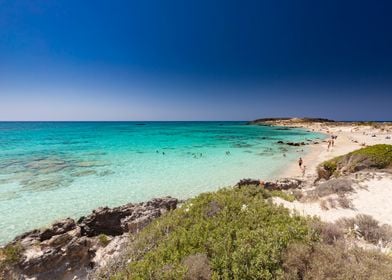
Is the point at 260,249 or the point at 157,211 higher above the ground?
the point at 260,249

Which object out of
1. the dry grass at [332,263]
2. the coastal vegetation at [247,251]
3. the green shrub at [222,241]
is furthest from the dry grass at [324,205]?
the dry grass at [332,263]

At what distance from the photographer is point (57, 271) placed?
7770 mm

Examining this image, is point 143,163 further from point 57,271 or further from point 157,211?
point 57,271

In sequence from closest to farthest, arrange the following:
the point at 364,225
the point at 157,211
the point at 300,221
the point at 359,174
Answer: the point at 300,221 < the point at 364,225 < the point at 157,211 < the point at 359,174

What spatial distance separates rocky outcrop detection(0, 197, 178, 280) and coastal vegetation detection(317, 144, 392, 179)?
12.1 meters

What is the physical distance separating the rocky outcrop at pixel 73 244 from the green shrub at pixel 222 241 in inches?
82.4

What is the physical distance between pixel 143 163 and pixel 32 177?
10.3 meters

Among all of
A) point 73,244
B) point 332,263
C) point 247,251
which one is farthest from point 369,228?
point 73,244

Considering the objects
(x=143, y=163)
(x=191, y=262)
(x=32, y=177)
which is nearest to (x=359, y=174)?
(x=191, y=262)

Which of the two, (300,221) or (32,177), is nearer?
(300,221)

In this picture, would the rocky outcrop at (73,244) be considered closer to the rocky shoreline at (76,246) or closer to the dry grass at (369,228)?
the rocky shoreline at (76,246)

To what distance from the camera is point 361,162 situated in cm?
1548

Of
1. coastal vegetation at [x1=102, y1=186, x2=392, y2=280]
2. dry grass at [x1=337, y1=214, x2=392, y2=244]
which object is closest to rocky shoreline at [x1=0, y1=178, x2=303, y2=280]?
coastal vegetation at [x1=102, y1=186, x2=392, y2=280]

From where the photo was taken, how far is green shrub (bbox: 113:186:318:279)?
15.1 feet
